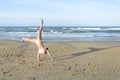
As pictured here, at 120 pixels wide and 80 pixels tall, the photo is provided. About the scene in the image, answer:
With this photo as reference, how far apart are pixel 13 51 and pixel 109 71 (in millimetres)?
5687

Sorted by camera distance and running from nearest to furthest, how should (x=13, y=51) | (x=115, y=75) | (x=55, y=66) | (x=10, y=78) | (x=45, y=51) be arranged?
(x=10, y=78) < (x=115, y=75) < (x=55, y=66) < (x=45, y=51) < (x=13, y=51)

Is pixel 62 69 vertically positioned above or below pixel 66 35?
above

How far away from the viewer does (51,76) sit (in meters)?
7.64

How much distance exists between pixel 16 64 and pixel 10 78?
6.50ft

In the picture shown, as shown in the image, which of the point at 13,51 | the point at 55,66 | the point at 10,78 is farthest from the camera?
the point at 13,51

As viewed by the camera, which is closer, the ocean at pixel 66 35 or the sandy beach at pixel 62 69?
the sandy beach at pixel 62 69

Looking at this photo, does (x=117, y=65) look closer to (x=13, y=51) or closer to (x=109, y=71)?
(x=109, y=71)

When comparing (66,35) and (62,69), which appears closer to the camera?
(62,69)

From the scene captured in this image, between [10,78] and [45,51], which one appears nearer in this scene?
[10,78]

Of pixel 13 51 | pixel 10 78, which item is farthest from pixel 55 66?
pixel 13 51

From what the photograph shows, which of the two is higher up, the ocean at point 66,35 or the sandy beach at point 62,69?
the sandy beach at point 62,69

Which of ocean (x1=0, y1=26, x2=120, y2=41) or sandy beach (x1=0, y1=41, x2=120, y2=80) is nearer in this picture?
sandy beach (x1=0, y1=41, x2=120, y2=80)

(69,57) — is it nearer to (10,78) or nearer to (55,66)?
(55,66)

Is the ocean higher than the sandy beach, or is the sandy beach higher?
the sandy beach
